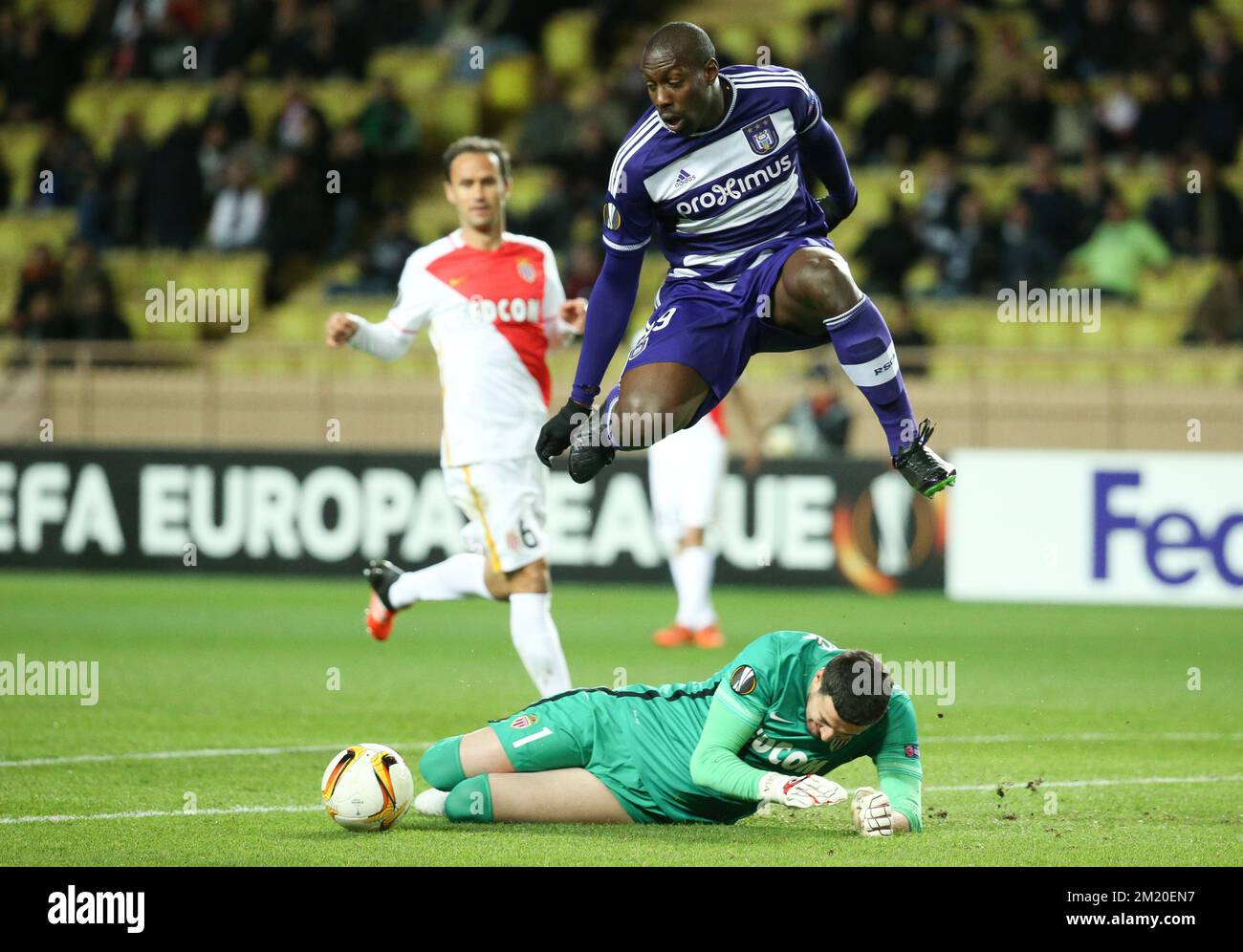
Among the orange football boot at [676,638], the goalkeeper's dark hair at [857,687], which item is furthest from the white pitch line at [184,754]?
the orange football boot at [676,638]

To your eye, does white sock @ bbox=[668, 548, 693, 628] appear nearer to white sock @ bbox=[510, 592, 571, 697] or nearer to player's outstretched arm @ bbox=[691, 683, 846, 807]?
white sock @ bbox=[510, 592, 571, 697]

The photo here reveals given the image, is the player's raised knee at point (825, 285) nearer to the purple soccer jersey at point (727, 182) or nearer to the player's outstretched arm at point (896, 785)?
the purple soccer jersey at point (727, 182)

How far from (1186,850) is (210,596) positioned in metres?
10.5

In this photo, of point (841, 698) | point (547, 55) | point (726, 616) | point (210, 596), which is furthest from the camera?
point (547, 55)

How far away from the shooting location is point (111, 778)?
7.42 meters

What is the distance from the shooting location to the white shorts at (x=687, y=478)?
40.7 ft

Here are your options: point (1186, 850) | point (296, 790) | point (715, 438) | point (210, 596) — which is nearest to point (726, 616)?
point (715, 438)

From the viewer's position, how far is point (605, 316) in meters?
7.12

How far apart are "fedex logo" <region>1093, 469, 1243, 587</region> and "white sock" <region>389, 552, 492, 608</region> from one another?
7.02 meters

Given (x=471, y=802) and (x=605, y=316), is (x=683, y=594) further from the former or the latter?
(x=471, y=802)

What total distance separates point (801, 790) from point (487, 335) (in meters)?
3.44

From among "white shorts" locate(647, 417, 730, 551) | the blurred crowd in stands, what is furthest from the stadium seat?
"white shorts" locate(647, 417, 730, 551)

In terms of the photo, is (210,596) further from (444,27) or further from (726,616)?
(444,27)

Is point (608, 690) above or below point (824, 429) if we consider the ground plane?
below
